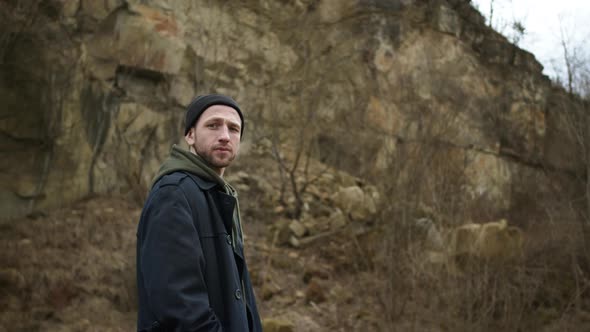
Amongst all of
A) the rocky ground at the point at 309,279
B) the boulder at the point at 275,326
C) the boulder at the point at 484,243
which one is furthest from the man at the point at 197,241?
the boulder at the point at 484,243

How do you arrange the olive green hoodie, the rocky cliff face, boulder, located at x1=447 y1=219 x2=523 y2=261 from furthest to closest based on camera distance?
the rocky cliff face
boulder, located at x1=447 y1=219 x2=523 y2=261
the olive green hoodie

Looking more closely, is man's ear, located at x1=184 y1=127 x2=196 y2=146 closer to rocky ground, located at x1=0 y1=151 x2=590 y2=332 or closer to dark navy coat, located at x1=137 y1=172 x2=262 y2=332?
dark navy coat, located at x1=137 y1=172 x2=262 y2=332

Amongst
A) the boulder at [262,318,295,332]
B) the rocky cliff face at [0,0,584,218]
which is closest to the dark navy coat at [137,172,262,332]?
the boulder at [262,318,295,332]

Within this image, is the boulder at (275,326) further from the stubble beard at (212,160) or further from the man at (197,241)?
the stubble beard at (212,160)

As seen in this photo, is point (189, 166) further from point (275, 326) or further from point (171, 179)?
point (275, 326)

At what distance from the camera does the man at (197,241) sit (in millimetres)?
1682

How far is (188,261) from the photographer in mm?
1717

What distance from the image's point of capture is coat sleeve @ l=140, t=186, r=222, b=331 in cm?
166

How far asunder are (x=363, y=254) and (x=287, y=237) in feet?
6.16

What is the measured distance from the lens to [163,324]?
5.52 ft

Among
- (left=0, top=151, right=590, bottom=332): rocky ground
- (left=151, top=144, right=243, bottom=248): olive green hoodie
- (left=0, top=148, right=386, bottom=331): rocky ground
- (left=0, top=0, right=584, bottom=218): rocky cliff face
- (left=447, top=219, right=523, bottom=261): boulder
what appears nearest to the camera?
(left=151, top=144, right=243, bottom=248): olive green hoodie

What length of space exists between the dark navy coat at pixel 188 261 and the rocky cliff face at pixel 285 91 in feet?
17.4

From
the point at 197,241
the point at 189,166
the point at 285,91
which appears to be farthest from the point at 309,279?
the point at 285,91

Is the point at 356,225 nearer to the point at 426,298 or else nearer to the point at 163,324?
the point at 426,298
